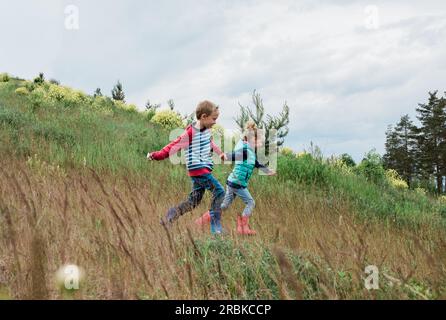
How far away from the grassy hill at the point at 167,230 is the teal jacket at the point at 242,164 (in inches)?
20.7

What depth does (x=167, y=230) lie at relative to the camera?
8.77 feet

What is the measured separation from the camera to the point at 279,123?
14.4 meters

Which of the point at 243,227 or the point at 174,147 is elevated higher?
the point at 174,147

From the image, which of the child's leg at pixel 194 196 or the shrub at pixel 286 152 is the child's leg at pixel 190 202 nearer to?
the child's leg at pixel 194 196

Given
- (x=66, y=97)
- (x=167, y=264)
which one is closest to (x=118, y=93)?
(x=66, y=97)

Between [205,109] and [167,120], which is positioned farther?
[167,120]

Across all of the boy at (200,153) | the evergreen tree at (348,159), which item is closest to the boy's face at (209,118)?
the boy at (200,153)

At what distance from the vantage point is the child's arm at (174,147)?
548cm

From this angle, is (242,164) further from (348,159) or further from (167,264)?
(348,159)

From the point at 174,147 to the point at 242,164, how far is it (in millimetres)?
1075

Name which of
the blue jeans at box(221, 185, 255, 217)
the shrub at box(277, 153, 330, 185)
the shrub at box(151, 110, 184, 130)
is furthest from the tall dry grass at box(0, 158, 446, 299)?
the shrub at box(151, 110, 184, 130)
